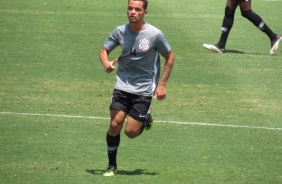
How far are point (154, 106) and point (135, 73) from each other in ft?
14.2

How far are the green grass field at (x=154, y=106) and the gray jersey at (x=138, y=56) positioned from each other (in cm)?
103

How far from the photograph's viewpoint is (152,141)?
13.6 meters

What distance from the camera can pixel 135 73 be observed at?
1183cm

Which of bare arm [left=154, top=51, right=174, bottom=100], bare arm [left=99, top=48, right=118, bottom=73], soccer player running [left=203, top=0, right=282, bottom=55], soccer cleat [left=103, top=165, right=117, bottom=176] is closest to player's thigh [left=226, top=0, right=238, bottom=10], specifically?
soccer player running [left=203, top=0, right=282, bottom=55]

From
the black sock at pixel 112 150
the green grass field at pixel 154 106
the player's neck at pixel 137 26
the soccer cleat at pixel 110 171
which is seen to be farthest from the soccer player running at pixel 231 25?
the soccer cleat at pixel 110 171

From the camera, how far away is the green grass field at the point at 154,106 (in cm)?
1205

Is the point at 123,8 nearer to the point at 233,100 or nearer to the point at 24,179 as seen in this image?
the point at 233,100

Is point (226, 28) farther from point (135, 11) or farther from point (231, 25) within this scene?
point (135, 11)

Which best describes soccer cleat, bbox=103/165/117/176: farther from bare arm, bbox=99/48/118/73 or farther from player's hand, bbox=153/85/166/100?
bare arm, bbox=99/48/118/73

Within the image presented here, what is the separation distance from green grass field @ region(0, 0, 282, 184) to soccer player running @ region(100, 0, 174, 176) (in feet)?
1.83

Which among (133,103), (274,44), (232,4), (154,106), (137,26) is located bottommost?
(274,44)

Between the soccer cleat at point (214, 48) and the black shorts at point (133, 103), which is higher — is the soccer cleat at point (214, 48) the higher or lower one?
the lower one

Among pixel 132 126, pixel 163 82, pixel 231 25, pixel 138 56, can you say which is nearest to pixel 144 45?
pixel 138 56

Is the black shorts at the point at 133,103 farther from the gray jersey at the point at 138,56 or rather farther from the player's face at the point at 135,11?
the player's face at the point at 135,11
